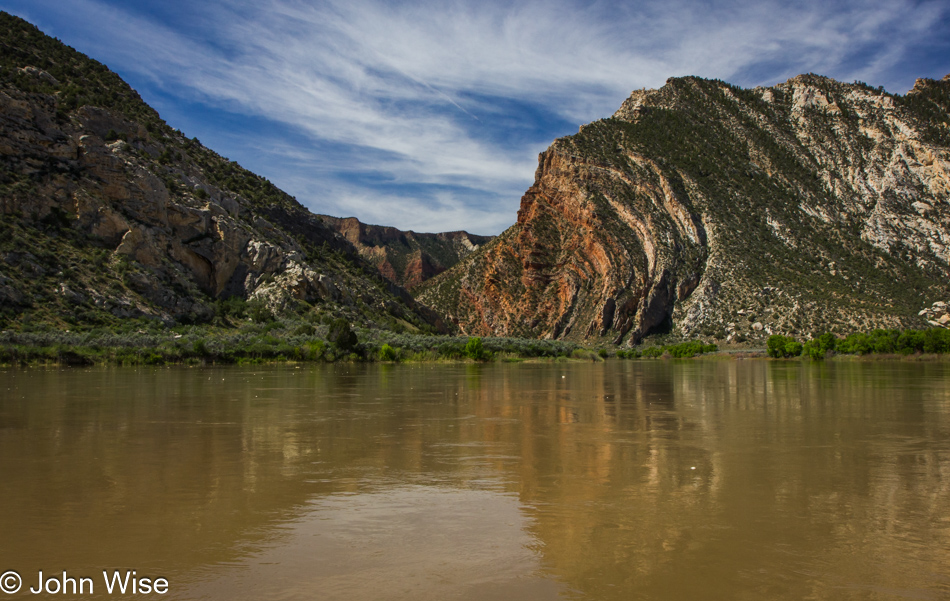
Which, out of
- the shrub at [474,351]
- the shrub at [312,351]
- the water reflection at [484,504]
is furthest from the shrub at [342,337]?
the water reflection at [484,504]

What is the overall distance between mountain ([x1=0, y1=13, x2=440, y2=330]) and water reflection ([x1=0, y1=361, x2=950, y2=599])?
37217 millimetres

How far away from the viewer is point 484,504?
779cm

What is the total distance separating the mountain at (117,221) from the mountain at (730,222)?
53513 mm

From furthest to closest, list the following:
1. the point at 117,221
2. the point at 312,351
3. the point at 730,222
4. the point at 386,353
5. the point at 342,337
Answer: the point at 730,222 < the point at 117,221 < the point at 386,353 < the point at 342,337 < the point at 312,351

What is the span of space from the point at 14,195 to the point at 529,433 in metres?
54.2

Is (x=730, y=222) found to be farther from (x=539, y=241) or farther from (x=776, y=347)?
(x=539, y=241)

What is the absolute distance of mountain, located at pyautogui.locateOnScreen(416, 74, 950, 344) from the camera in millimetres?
97438

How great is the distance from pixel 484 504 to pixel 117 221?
193ft

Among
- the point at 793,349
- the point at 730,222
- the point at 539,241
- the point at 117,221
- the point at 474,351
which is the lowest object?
the point at 793,349

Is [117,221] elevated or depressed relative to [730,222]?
depressed

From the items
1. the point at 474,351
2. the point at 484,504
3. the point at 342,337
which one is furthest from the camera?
the point at 474,351

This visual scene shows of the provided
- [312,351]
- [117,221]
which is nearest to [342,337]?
[312,351]

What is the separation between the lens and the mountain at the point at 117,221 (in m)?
48.3

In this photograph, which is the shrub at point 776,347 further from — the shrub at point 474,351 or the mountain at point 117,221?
the mountain at point 117,221
